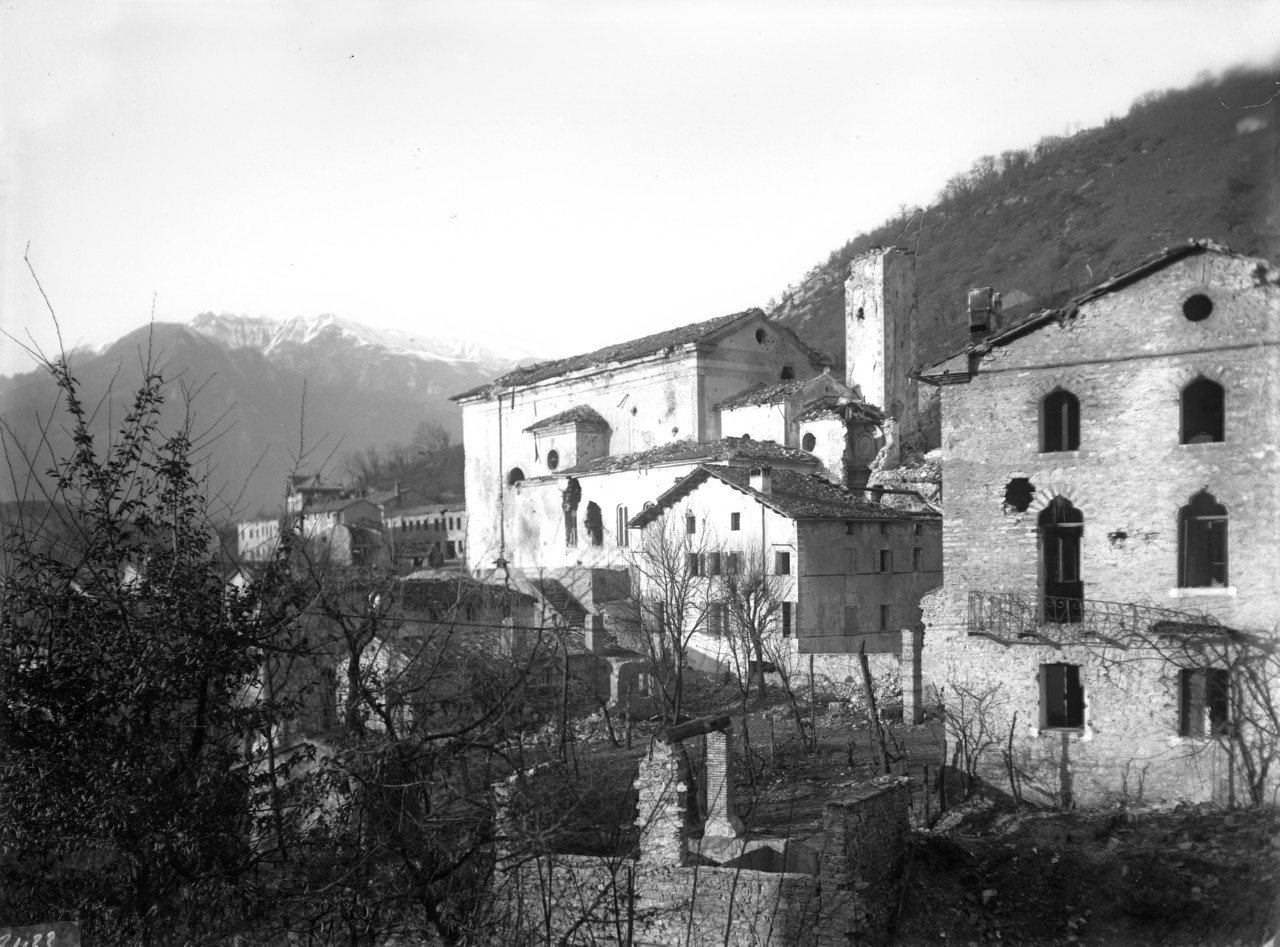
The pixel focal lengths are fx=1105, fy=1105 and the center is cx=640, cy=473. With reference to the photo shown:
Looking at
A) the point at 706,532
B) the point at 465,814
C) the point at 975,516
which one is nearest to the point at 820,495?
the point at 706,532

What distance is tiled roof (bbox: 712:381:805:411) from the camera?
28.7 meters

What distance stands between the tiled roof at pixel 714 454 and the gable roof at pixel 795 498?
112 cm

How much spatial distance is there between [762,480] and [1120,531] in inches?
405

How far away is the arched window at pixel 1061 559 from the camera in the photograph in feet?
47.2

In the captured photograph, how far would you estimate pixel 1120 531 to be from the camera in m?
13.9

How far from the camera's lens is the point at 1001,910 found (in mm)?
11148

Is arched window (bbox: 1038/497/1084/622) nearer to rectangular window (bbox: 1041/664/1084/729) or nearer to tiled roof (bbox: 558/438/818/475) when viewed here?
rectangular window (bbox: 1041/664/1084/729)

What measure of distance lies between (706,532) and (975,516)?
33.2 ft

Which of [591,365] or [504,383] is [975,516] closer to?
[591,365]

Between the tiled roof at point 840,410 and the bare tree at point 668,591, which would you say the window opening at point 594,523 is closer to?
the bare tree at point 668,591

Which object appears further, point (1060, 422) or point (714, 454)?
point (714, 454)

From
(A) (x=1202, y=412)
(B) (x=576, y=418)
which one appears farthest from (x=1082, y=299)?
(B) (x=576, y=418)

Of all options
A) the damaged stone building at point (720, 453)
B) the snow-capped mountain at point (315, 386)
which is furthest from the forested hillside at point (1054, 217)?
the snow-capped mountain at point (315, 386)

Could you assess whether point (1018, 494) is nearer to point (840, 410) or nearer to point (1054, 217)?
point (840, 410)
